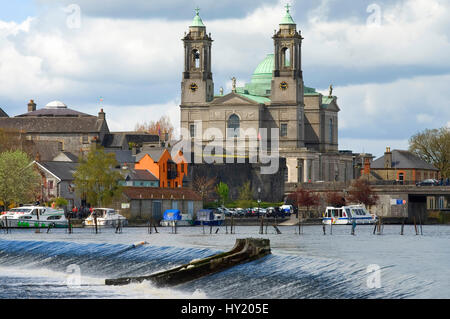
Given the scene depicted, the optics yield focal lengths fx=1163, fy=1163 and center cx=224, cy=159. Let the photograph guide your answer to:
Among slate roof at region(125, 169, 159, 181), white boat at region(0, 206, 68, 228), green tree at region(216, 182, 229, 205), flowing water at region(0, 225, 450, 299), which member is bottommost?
flowing water at region(0, 225, 450, 299)

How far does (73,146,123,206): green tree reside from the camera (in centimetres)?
13950

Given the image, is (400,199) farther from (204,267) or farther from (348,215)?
(204,267)

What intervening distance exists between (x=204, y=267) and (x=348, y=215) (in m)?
101

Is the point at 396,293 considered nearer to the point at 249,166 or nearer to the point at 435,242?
the point at 435,242

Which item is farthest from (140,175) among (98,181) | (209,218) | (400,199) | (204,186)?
(400,199)

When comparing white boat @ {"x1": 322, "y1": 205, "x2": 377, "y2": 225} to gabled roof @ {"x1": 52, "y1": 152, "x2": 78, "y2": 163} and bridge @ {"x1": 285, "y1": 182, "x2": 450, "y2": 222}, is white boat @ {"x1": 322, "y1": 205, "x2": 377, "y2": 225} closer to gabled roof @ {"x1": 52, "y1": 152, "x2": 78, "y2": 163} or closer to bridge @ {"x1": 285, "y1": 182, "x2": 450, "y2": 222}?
bridge @ {"x1": 285, "y1": 182, "x2": 450, "y2": 222}

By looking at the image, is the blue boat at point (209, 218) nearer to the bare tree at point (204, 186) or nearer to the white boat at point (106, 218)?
the white boat at point (106, 218)

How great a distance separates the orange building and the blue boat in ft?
79.2

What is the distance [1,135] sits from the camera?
174250mm

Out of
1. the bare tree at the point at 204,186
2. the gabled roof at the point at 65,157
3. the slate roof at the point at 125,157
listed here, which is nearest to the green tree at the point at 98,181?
the slate roof at the point at 125,157

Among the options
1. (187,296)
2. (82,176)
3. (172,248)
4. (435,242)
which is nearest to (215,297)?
(187,296)

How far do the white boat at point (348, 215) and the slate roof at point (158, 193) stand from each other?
57.5 feet

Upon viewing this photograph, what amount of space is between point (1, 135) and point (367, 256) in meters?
113

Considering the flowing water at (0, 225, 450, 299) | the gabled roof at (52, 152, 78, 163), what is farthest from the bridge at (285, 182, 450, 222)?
the flowing water at (0, 225, 450, 299)
